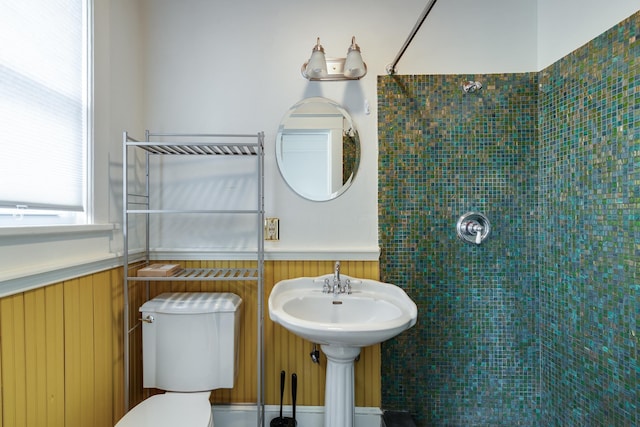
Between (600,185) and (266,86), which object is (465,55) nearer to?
(600,185)

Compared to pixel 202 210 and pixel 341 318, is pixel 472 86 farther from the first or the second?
pixel 202 210

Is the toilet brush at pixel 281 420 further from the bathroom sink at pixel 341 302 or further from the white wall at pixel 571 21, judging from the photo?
the white wall at pixel 571 21

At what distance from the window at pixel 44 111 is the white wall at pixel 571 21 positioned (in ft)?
7.24

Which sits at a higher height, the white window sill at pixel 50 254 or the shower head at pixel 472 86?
the shower head at pixel 472 86

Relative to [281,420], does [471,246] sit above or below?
above

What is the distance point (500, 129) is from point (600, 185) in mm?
538

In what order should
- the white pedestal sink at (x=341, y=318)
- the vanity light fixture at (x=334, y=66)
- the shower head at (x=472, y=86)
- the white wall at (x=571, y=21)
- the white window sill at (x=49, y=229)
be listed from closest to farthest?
the white window sill at (x=49, y=229), the white pedestal sink at (x=341, y=318), the white wall at (x=571, y=21), the vanity light fixture at (x=334, y=66), the shower head at (x=472, y=86)

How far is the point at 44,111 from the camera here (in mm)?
1045

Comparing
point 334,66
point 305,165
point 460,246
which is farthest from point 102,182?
point 460,246

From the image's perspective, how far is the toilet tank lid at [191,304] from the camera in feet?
4.64

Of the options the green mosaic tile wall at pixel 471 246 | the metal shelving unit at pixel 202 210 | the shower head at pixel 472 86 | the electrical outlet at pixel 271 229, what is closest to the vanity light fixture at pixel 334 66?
the green mosaic tile wall at pixel 471 246

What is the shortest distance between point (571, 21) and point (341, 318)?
6.07 feet

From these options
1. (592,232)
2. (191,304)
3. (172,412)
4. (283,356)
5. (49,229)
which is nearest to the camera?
(49,229)

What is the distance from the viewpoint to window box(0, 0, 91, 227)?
92cm
